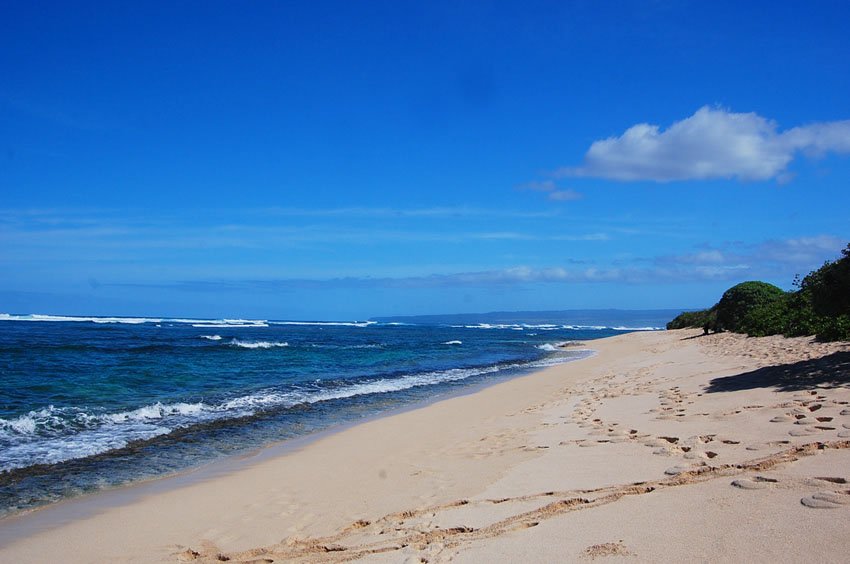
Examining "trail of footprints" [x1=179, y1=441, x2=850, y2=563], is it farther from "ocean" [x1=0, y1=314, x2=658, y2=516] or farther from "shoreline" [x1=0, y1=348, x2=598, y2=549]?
"ocean" [x1=0, y1=314, x2=658, y2=516]

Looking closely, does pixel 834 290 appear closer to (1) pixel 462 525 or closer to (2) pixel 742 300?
(1) pixel 462 525

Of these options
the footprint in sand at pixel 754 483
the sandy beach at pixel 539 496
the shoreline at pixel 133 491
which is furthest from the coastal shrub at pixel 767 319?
the footprint in sand at pixel 754 483

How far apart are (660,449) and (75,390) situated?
1607 cm

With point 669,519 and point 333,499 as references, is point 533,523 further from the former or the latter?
point 333,499

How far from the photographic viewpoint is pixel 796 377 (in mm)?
9984

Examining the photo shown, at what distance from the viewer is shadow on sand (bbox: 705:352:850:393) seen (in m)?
9.16

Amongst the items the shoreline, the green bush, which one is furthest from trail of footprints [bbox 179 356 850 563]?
the green bush

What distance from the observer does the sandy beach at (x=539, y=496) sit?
12.8 feet

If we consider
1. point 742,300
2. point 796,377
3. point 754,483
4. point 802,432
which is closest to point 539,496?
point 754,483

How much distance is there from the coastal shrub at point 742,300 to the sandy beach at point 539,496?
2021 cm

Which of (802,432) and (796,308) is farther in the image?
(796,308)

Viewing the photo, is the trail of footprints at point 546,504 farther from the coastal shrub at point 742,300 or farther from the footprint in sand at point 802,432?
the coastal shrub at point 742,300

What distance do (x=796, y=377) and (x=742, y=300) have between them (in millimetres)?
22173

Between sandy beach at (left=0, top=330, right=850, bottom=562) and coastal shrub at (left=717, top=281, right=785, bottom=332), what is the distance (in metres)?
20.2
